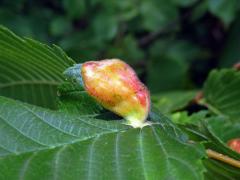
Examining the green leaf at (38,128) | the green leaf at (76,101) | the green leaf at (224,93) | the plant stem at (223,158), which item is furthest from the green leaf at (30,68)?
the green leaf at (224,93)

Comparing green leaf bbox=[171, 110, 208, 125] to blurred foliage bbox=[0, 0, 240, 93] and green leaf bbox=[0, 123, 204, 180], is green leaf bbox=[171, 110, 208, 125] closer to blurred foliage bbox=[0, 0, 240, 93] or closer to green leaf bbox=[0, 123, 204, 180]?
green leaf bbox=[0, 123, 204, 180]

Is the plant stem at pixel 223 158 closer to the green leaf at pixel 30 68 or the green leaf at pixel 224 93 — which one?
the green leaf at pixel 30 68

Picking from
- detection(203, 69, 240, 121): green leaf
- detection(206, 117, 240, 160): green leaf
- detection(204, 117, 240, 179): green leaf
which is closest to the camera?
detection(204, 117, 240, 179): green leaf

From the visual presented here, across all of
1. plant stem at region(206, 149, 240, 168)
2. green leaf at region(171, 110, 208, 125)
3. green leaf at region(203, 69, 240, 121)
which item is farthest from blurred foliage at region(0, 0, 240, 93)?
plant stem at region(206, 149, 240, 168)

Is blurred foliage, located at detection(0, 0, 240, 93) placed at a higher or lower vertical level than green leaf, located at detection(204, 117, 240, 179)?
higher

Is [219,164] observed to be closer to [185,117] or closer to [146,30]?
[185,117]

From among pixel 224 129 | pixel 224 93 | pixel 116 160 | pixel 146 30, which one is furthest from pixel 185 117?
pixel 146 30
